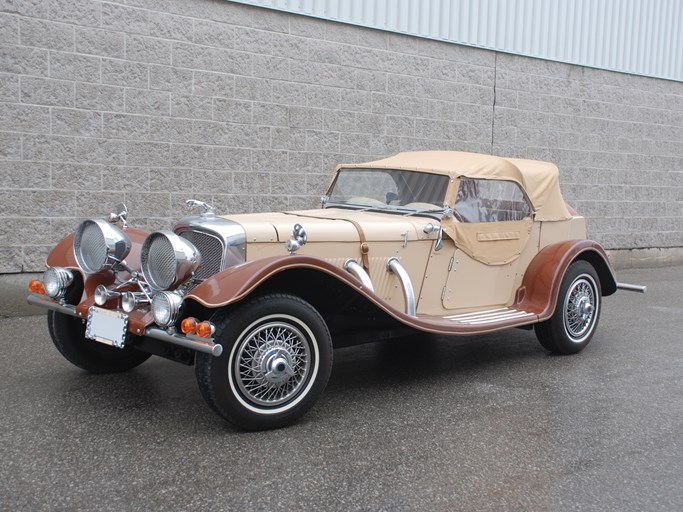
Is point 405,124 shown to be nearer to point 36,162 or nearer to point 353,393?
point 36,162

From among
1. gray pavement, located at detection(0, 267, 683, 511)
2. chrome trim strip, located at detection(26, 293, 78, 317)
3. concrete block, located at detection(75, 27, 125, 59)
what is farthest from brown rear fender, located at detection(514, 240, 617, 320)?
concrete block, located at detection(75, 27, 125, 59)

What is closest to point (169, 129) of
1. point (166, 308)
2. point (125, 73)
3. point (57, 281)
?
point (125, 73)

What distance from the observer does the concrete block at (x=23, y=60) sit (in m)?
6.80

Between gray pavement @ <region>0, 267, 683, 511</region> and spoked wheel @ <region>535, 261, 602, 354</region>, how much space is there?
14cm

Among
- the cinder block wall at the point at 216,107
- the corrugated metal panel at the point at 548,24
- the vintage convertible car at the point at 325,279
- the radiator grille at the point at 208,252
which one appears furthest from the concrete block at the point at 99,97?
the radiator grille at the point at 208,252

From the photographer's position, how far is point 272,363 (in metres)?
3.95

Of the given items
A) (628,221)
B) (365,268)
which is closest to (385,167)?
(365,268)

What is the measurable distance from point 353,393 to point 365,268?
2.78 feet

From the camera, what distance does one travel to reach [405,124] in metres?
9.64

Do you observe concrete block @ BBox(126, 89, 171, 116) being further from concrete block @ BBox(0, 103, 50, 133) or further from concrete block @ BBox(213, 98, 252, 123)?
concrete block @ BBox(0, 103, 50, 133)

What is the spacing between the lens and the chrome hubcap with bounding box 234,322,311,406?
3.94 m

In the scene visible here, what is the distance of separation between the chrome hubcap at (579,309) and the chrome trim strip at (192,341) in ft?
10.8

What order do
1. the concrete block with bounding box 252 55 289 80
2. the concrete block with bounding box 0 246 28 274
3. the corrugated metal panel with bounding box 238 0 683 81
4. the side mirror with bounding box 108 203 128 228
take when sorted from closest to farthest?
the side mirror with bounding box 108 203 128 228 → the concrete block with bounding box 0 246 28 274 → the concrete block with bounding box 252 55 289 80 → the corrugated metal panel with bounding box 238 0 683 81

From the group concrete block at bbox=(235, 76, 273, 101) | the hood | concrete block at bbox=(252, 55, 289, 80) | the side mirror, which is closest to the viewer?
the hood
